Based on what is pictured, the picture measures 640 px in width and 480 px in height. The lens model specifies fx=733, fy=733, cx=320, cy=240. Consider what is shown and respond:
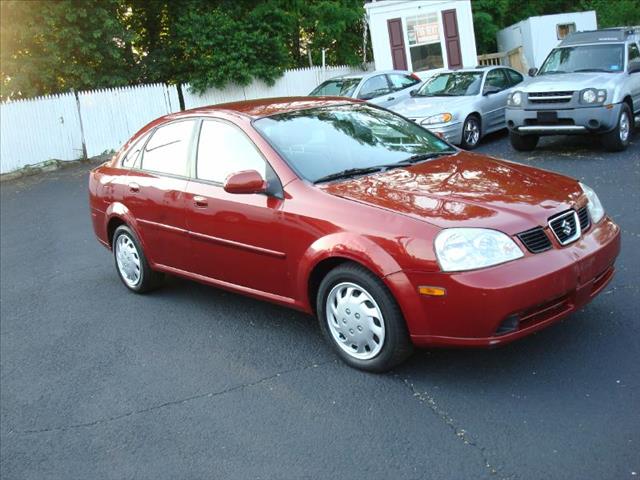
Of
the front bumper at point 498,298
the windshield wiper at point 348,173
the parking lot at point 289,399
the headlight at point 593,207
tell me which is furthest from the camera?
the windshield wiper at point 348,173

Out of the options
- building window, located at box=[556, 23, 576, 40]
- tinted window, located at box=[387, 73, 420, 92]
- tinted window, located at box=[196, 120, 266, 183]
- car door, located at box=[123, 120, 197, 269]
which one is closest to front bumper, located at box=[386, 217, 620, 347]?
tinted window, located at box=[196, 120, 266, 183]

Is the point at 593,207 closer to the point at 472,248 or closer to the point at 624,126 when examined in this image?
the point at 472,248

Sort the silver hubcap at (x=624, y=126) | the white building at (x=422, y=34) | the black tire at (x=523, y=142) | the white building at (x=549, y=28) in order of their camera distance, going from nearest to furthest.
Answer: the silver hubcap at (x=624, y=126)
the black tire at (x=523, y=142)
the white building at (x=422, y=34)
the white building at (x=549, y=28)

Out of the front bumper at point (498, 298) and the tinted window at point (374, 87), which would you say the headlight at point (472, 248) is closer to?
the front bumper at point (498, 298)

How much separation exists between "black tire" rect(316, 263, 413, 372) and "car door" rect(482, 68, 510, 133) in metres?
9.81

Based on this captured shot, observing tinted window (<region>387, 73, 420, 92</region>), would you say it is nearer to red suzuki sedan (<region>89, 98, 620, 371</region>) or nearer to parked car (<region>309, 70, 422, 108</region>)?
parked car (<region>309, 70, 422, 108</region>)

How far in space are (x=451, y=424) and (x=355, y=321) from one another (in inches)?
34.3

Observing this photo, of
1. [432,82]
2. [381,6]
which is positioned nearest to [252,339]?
[432,82]

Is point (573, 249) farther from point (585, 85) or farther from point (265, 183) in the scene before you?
point (585, 85)

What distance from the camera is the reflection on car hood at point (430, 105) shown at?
41.9 ft

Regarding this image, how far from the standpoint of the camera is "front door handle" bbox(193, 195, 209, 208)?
529cm

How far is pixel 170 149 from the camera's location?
5.95m

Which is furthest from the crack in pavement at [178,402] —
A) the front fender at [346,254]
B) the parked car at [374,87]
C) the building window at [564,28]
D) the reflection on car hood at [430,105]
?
the building window at [564,28]

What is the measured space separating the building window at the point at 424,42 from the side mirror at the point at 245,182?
19.7m
